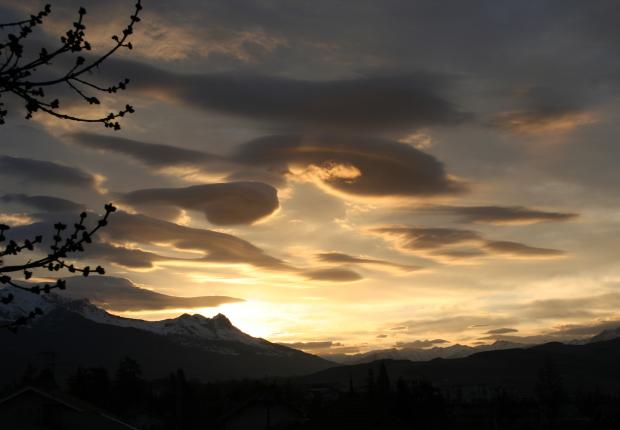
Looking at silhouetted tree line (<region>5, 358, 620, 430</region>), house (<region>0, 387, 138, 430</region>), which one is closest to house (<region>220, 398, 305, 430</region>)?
silhouetted tree line (<region>5, 358, 620, 430</region>)

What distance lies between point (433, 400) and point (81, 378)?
5418 centimetres

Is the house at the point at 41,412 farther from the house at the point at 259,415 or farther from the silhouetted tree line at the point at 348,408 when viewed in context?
the house at the point at 259,415

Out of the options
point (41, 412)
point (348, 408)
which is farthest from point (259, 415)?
point (348, 408)

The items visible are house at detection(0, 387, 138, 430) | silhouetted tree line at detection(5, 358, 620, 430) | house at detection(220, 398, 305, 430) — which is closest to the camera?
silhouetted tree line at detection(5, 358, 620, 430)

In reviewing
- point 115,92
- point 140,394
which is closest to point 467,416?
point 140,394

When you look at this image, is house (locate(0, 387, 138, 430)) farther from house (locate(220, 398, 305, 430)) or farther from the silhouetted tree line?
house (locate(220, 398, 305, 430))

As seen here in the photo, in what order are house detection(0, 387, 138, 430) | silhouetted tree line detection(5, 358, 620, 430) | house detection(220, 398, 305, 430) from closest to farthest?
silhouetted tree line detection(5, 358, 620, 430) < house detection(0, 387, 138, 430) < house detection(220, 398, 305, 430)

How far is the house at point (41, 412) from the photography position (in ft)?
110

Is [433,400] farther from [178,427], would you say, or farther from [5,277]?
[5,277]

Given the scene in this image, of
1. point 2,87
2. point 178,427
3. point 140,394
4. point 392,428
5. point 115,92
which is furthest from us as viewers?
point 140,394

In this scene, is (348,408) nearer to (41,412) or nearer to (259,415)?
(41,412)

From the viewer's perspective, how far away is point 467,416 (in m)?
98.1

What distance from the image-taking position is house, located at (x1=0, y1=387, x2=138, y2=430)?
33438 millimetres

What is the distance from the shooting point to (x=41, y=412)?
33.8 m
